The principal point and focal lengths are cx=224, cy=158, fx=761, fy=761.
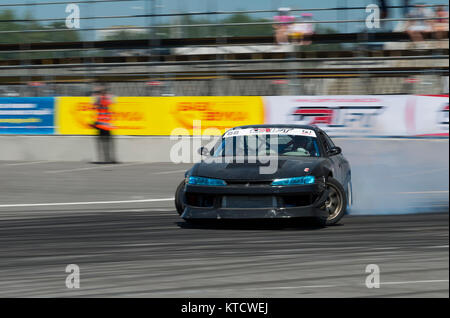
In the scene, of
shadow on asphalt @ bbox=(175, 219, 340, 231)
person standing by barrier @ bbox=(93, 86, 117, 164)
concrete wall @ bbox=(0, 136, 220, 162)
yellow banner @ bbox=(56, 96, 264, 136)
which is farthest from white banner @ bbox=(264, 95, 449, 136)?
shadow on asphalt @ bbox=(175, 219, 340, 231)

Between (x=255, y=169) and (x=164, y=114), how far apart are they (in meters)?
10.8

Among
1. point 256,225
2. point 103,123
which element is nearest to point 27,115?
point 103,123

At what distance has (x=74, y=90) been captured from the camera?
2025cm

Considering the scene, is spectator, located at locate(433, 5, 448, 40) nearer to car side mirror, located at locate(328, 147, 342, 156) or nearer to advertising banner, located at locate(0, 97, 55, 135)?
advertising banner, located at locate(0, 97, 55, 135)

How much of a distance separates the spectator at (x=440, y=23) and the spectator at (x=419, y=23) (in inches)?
6.6

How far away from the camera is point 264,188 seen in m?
8.09

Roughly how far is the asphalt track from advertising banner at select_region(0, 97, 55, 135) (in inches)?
277

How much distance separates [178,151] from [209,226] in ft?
33.1

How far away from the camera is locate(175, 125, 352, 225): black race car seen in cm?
807

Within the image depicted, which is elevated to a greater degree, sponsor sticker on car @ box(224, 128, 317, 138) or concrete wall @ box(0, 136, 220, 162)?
sponsor sticker on car @ box(224, 128, 317, 138)

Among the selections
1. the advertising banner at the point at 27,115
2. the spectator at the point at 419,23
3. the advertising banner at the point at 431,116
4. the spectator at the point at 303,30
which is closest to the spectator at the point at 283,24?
the spectator at the point at 303,30

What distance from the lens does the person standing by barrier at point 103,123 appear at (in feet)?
60.2

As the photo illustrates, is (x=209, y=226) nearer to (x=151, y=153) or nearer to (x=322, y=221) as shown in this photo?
(x=322, y=221)
